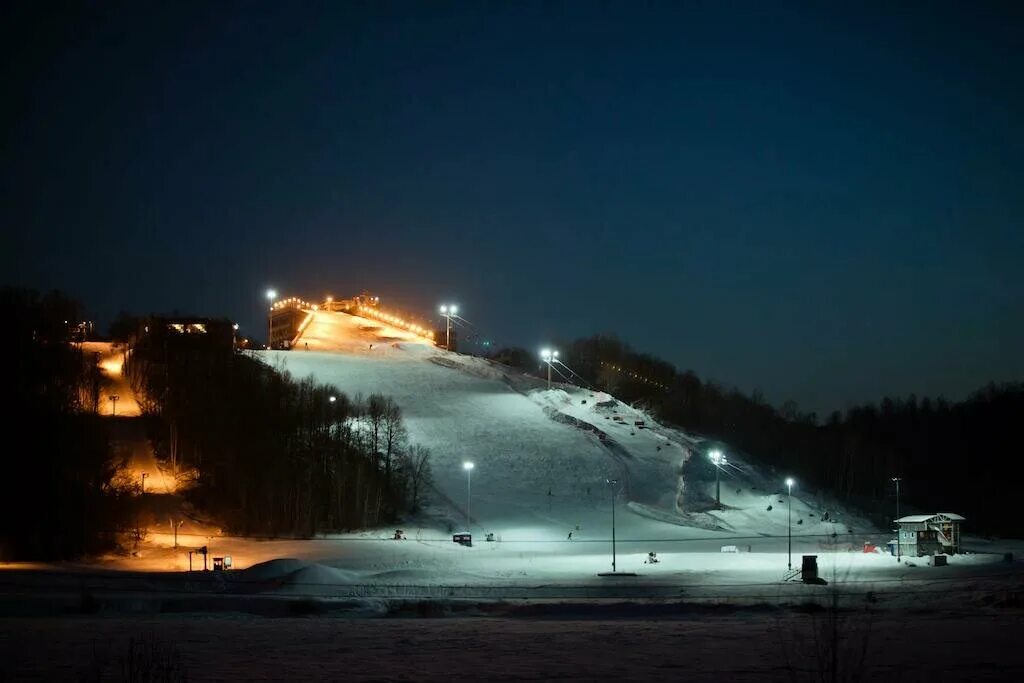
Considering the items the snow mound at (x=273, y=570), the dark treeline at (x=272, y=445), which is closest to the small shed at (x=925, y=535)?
the dark treeline at (x=272, y=445)

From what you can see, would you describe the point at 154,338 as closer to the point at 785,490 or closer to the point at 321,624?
the point at 785,490

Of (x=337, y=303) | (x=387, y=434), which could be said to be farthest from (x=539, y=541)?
(x=337, y=303)

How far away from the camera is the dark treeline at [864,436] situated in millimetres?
87250

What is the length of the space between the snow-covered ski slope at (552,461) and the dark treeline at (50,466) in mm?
18046

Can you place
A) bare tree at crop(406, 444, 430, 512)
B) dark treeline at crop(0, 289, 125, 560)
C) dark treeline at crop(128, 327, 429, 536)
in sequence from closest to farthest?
dark treeline at crop(0, 289, 125, 560), dark treeline at crop(128, 327, 429, 536), bare tree at crop(406, 444, 430, 512)

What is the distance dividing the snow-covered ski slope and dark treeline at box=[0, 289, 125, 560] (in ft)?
59.2

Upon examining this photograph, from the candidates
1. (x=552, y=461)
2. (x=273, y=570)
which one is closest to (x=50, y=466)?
(x=273, y=570)

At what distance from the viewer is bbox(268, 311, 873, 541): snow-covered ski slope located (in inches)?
2168

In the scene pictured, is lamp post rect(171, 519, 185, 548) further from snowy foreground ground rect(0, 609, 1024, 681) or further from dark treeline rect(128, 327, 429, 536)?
snowy foreground ground rect(0, 609, 1024, 681)

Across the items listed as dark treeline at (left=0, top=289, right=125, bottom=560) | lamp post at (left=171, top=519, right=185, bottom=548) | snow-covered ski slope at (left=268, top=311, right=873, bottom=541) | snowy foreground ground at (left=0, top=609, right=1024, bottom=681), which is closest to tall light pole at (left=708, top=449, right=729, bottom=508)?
snow-covered ski slope at (left=268, top=311, right=873, bottom=541)

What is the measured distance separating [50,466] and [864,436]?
357 ft

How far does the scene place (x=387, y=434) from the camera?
200 feet

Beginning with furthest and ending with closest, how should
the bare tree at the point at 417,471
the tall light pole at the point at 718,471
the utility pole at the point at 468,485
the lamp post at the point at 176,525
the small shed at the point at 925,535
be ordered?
1. the tall light pole at the point at 718,471
2. the bare tree at the point at 417,471
3. the utility pole at the point at 468,485
4. the lamp post at the point at 176,525
5. the small shed at the point at 925,535

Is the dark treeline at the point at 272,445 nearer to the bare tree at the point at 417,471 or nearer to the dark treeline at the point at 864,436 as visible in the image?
the bare tree at the point at 417,471
